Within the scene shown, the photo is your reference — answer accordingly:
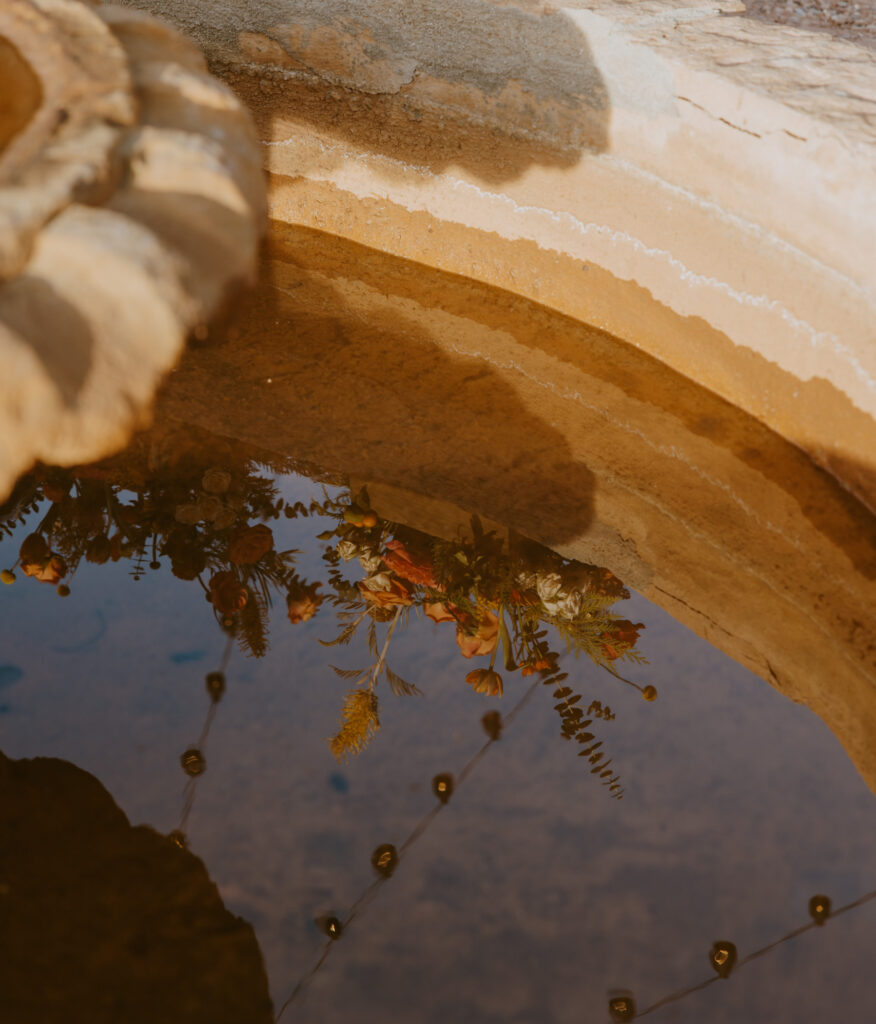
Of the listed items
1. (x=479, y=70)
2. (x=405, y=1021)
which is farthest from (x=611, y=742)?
(x=479, y=70)

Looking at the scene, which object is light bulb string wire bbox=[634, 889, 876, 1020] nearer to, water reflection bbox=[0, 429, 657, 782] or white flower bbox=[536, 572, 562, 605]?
water reflection bbox=[0, 429, 657, 782]

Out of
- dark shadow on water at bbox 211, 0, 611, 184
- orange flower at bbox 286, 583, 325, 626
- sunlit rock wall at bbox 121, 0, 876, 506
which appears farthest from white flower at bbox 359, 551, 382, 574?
dark shadow on water at bbox 211, 0, 611, 184

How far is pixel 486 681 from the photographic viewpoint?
1.58 metres

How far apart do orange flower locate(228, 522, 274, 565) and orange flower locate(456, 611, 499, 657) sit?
1.35 feet

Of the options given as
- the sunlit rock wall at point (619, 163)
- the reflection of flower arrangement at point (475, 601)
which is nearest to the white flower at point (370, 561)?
the reflection of flower arrangement at point (475, 601)

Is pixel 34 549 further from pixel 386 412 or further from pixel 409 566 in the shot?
pixel 386 412

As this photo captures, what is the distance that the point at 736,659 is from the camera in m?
1.67

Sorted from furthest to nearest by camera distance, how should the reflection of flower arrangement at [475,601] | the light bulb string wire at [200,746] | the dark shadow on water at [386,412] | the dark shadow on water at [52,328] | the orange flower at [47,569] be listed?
1. the dark shadow on water at [386,412]
2. the orange flower at [47,569]
3. the reflection of flower arrangement at [475,601]
4. the light bulb string wire at [200,746]
5. the dark shadow on water at [52,328]

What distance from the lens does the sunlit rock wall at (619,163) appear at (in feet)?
5.87

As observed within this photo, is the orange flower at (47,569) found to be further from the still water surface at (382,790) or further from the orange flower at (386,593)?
the orange flower at (386,593)

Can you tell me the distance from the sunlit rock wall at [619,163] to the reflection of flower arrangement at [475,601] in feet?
2.20

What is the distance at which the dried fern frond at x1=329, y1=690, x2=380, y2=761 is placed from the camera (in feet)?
4.80

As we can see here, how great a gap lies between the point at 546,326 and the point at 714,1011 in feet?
5.44

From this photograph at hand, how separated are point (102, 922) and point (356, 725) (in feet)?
1.48
